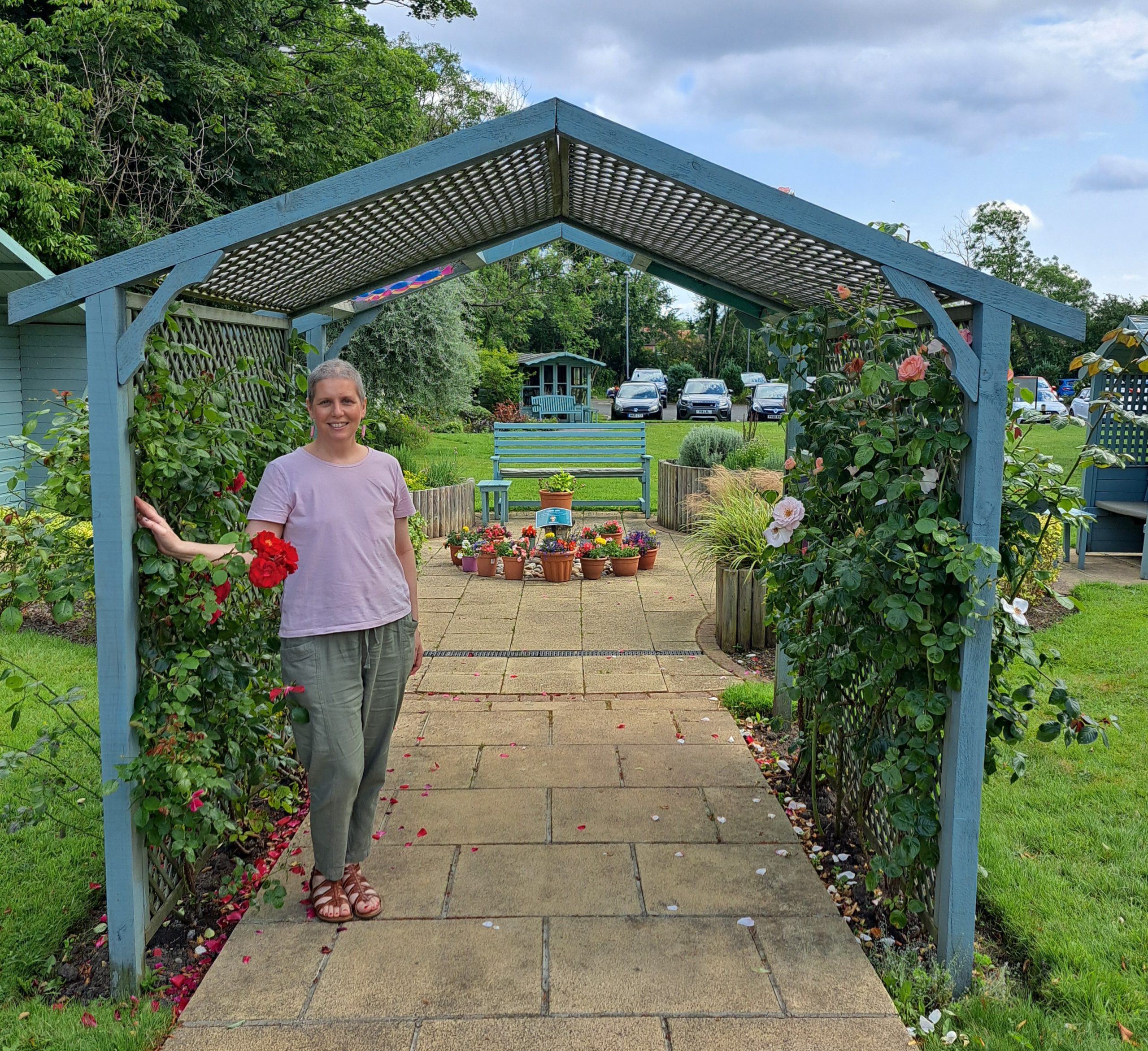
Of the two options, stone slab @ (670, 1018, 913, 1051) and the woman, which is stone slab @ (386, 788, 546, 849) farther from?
stone slab @ (670, 1018, 913, 1051)

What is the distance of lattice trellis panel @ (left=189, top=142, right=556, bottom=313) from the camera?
9.65 ft

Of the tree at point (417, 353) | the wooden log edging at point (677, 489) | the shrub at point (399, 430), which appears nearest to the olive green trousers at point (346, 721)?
the wooden log edging at point (677, 489)

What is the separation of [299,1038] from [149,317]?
1.87m

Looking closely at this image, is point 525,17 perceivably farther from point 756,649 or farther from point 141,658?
point 141,658

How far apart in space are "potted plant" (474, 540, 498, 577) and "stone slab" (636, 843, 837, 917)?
4.87 m

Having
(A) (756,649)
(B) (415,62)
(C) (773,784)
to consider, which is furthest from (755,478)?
(B) (415,62)

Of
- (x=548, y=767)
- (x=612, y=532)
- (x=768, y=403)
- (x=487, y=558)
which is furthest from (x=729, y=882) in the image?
(x=768, y=403)

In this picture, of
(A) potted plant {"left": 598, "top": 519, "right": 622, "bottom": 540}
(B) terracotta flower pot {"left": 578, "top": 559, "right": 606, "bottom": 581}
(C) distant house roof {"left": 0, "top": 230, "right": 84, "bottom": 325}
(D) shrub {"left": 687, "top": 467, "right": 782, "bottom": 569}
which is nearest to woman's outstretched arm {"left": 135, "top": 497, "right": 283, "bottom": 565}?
(D) shrub {"left": 687, "top": 467, "right": 782, "bottom": 569}

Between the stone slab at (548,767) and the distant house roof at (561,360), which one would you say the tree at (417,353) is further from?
the distant house roof at (561,360)

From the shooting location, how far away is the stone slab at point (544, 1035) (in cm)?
227

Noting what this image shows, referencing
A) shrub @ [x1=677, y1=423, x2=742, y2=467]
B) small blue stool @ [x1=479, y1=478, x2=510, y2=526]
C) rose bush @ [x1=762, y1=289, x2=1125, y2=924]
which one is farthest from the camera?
shrub @ [x1=677, y1=423, x2=742, y2=467]

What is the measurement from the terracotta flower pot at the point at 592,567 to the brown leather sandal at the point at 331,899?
17.1 feet

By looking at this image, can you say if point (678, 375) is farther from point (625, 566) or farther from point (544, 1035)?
point (544, 1035)

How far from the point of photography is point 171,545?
8.30 ft
